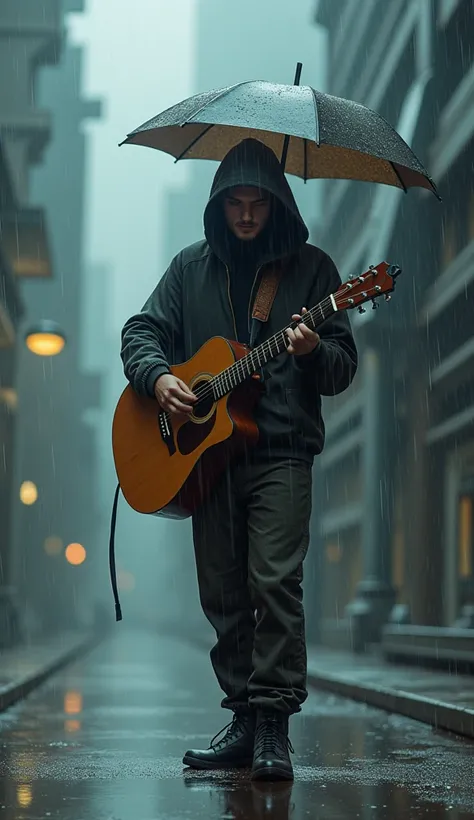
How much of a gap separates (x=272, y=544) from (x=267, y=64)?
586 ft

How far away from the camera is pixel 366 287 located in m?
4.61

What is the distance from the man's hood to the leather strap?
6cm

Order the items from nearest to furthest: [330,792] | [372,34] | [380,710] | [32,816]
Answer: [32,816], [330,792], [380,710], [372,34]

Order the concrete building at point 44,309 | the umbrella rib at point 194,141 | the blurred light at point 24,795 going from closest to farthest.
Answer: the blurred light at point 24,795 < the umbrella rib at point 194,141 < the concrete building at point 44,309

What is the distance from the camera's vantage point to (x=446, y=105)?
2005 cm

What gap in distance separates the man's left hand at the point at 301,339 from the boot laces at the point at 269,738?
127 cm

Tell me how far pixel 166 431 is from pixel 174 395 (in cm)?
22

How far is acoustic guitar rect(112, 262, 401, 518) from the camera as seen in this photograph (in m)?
4.68

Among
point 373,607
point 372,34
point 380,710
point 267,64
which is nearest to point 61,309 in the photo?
point 372,34

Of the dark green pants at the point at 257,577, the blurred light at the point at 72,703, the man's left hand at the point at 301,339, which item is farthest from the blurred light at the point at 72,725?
the man's left hand at the point at 301,339

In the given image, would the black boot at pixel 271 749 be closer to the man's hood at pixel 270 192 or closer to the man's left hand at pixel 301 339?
the man's left hand at pixel 301 339

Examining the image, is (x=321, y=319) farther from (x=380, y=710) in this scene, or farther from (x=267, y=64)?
(x=267, y=64)

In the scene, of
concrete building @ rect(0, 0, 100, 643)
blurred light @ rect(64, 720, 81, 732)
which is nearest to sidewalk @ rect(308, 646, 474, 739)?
blurred light @ rect(64, 720, 81, 732)

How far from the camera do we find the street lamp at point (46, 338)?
61.9ft
